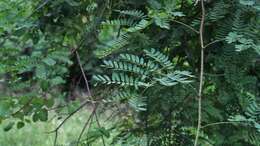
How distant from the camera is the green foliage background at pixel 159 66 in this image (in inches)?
63.9

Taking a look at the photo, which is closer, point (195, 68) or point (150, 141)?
point (150, 141)

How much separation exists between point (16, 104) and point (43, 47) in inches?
11.2

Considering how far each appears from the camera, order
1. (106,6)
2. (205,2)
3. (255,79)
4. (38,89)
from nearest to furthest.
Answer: (255,79) < (205,2) < (106,6) < (38,89)

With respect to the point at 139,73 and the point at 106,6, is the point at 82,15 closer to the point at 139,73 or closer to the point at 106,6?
the point at 106,6

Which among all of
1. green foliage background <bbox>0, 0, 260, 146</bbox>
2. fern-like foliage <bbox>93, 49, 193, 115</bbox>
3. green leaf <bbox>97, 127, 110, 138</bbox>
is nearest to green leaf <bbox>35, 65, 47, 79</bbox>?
green foliage background <bbox>0, 0, 260, 146</bbox>

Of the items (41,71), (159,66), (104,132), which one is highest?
(159,66)

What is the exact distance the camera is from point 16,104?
2.15 metres

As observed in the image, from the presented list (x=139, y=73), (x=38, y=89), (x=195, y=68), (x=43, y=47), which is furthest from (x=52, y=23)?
(x=139, y=73)

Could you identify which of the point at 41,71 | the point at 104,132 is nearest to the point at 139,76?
the point at 104,132

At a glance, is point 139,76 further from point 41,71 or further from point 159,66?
point 41,71

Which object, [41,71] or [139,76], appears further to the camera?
[41,71]

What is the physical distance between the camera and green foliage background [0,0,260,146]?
1.62 m

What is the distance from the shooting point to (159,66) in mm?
1659

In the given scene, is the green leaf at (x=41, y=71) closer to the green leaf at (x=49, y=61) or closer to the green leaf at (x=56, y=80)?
the green leaf at (x=49, y=61)
